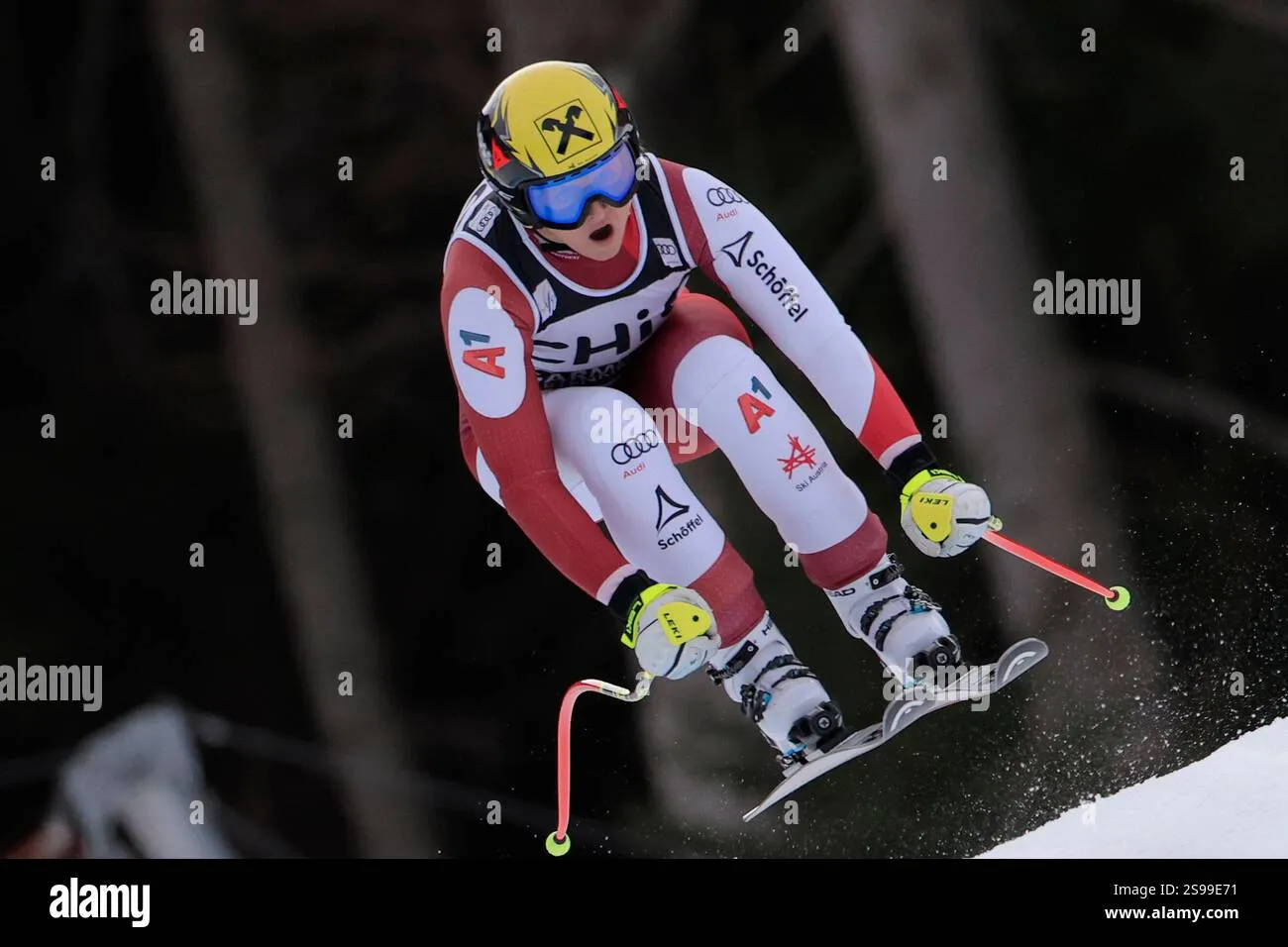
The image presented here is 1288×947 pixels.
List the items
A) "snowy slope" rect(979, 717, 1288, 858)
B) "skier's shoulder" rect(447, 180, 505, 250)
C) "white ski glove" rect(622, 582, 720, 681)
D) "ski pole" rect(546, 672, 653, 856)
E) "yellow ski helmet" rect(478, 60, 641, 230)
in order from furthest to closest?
"snowy slope" rect(979, 717, 1288, 858)
"skier's shoulder" rect(447, 180, 505, 250)
"ski pole" rect(546, 672, 653, 856)
"yellow ski helmet" rect(478, 60, 641, 230)
"white ski glove" rect(622, 582, 720, 681)

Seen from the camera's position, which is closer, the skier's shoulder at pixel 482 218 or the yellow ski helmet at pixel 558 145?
the yellow ski helmet at pixel 558 145

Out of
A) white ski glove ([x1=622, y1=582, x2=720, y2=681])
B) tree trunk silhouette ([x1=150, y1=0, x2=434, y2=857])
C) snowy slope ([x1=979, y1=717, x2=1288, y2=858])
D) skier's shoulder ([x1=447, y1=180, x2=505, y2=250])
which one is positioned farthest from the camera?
tree trunk silhouette ([x1=150, y1=0, x2=434, y2=857])

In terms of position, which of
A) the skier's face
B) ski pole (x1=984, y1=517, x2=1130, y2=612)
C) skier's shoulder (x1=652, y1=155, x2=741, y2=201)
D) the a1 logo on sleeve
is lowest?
ski pole (x1=984, y1=517, x2=1130, y2=612)

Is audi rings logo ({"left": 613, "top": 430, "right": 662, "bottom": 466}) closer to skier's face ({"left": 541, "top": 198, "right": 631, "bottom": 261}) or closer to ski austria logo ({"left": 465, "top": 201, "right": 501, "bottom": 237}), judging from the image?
skier's face ({"left": 541, "top": 198, "right": 631, "bottom": 261})

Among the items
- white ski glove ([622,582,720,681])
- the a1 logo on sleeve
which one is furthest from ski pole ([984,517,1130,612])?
the a1 logo on sleeve

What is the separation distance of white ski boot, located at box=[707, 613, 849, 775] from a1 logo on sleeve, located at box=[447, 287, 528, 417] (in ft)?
2.39

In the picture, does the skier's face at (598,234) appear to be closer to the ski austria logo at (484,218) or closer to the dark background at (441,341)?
the ski austria logo at (484,218)

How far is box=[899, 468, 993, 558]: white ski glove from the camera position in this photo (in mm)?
3723

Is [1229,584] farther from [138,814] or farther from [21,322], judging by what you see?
[21,322]

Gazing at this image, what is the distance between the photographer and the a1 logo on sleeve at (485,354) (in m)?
3.75

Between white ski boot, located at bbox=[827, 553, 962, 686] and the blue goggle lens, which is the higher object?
the blue goggle lens

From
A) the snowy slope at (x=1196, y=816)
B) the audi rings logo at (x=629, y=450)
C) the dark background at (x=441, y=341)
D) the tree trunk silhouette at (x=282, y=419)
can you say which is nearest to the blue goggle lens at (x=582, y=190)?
the audi rings logo at (x=629, y=450)

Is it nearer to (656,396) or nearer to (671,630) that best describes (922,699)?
(671,630)

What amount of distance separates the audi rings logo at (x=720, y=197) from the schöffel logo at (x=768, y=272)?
0.29ft
